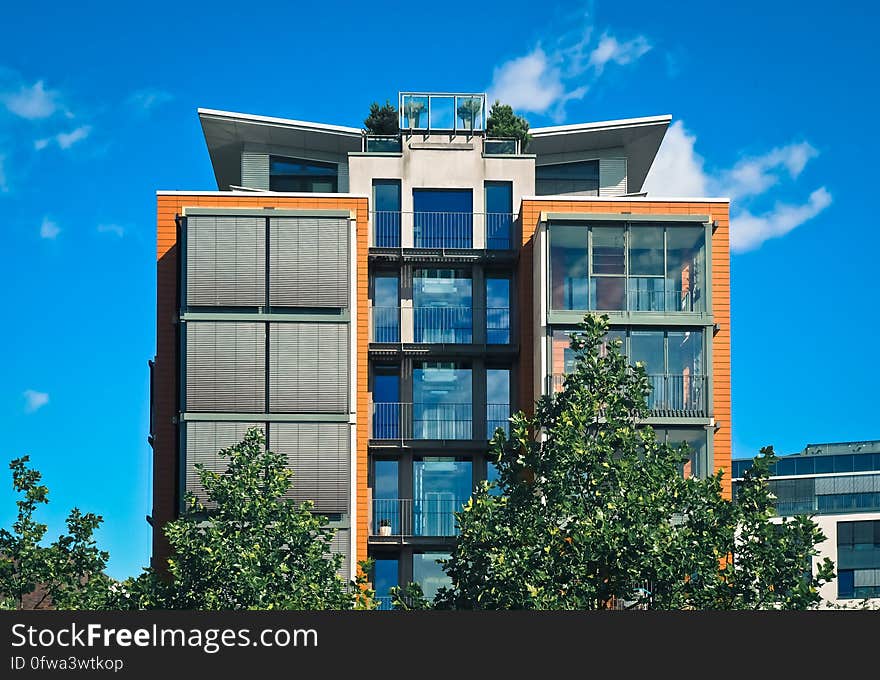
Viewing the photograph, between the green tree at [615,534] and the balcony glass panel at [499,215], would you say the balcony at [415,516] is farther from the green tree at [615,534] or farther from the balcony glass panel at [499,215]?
the green tree at [615,534]

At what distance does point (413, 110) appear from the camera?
5144cm

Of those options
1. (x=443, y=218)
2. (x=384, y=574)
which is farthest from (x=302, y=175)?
(x=384, y=574)

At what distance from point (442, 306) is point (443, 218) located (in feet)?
9.88

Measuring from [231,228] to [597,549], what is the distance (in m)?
15.7

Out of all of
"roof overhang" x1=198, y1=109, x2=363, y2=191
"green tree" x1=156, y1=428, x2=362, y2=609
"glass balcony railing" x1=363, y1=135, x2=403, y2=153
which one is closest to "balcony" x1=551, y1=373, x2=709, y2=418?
"green tree" x1=156, y1=428, x2=362, y2=609

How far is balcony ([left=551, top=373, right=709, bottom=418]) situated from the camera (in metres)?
43.8

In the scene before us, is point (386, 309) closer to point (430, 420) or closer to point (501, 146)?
point (430, 420)

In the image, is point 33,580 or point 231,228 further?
point 231,228

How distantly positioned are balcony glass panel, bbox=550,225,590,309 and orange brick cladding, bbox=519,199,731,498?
1972 mm

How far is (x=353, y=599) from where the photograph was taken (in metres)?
37.6

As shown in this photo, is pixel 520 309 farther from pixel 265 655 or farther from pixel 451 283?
pixel 265 655

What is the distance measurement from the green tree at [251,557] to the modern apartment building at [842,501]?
209ft

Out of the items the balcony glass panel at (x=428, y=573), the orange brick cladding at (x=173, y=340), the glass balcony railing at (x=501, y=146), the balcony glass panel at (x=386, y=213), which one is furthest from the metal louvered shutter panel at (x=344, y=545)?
the glass balcony railing at (x=501, y=146)

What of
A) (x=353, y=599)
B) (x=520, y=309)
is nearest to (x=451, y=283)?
(x=520, y=309)
